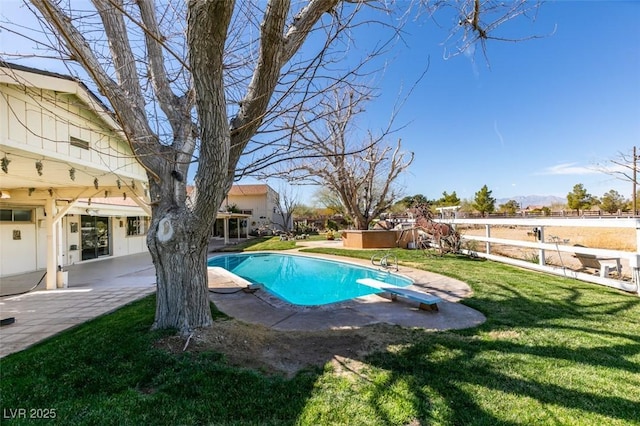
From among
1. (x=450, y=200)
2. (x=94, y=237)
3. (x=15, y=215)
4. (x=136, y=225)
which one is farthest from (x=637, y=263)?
(x=450, y=200)

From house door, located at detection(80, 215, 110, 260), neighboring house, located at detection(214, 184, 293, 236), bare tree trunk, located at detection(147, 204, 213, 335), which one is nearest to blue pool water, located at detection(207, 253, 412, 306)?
bare tree trunk, located at detection(147, 204, 213, 335)

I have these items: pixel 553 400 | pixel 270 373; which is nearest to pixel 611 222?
pixel 553 400

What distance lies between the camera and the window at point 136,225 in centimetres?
1644

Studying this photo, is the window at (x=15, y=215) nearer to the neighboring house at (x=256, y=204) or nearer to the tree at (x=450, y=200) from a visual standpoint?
the neighboring house at (x=256, y=204)

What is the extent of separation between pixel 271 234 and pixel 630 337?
26.7 metres

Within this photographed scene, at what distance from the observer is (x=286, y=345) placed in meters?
3.87

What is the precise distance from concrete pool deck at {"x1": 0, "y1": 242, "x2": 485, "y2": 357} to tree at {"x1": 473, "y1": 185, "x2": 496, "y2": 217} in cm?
3880

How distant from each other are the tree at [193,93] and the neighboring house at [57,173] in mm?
561

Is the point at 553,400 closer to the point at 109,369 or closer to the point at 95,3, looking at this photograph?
the point at 109,369

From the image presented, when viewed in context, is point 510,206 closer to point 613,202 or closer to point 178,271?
point 613,202

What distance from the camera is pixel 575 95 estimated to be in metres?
14.5

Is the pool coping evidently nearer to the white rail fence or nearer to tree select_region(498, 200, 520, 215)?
the white rail fence

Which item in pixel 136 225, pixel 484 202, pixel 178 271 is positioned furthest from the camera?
pixel 484 202

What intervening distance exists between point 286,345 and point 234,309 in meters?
2.11
